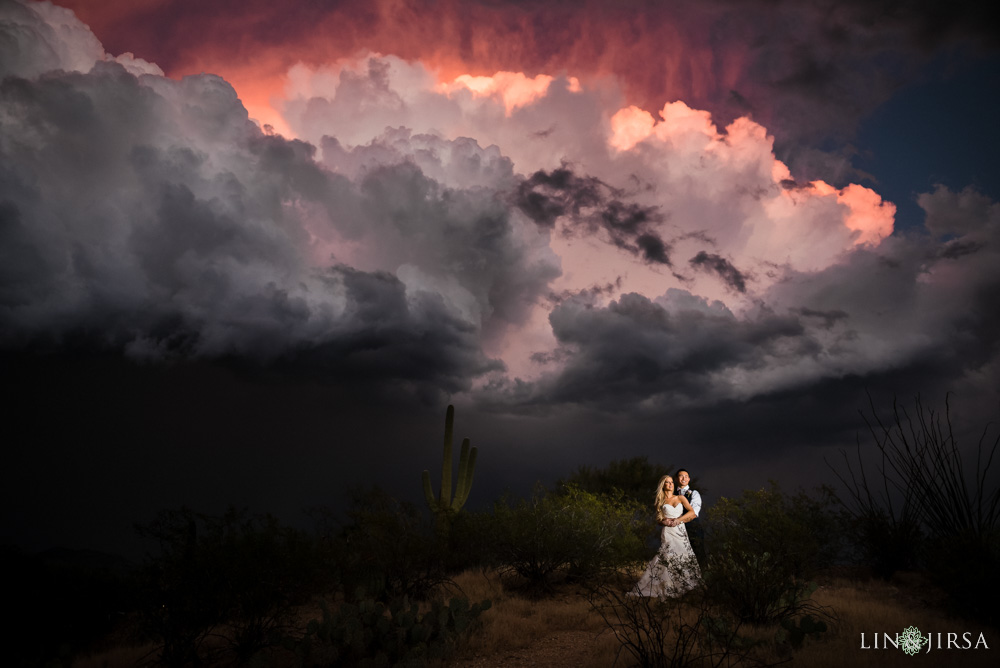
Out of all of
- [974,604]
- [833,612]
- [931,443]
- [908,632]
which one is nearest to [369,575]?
[833,612]

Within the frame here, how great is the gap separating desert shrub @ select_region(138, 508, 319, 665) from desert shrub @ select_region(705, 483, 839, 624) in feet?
21.2

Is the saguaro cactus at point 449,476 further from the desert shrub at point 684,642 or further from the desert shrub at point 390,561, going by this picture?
the desert shrub at point 684,642

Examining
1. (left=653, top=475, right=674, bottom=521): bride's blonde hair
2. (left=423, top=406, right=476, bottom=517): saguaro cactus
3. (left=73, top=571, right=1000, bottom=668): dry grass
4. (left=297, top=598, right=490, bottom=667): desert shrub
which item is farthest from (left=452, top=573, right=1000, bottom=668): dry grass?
(left=423, top=406, right=476, bottom=517): saguaro cactus

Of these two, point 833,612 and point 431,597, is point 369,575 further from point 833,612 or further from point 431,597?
point 833,612

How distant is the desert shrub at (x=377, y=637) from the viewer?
7109 mm

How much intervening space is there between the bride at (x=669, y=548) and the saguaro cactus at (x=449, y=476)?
723 centimetres

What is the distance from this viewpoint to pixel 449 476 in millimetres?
16922

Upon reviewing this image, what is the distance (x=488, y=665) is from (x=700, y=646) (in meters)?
2.69

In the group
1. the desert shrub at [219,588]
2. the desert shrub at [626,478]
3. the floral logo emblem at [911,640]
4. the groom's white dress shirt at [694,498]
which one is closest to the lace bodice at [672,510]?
the groom's white dress shirt at [694,498]

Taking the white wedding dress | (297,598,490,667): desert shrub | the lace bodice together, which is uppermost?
the lace bodice

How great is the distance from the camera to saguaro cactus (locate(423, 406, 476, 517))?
54.9 ft

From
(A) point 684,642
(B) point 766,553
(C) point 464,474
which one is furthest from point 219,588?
(C) point 464,474

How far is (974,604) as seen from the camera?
29.6 feet

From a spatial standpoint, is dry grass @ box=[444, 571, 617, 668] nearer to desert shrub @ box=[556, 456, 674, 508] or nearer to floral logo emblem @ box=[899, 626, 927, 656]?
floral logo emblem @ box=[899, 626, 927, 656]
